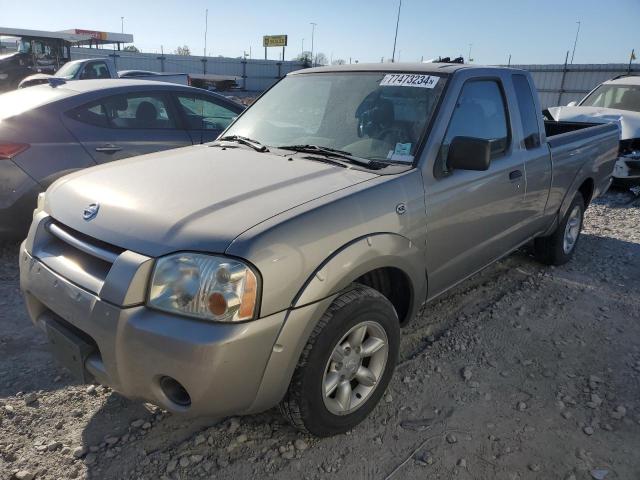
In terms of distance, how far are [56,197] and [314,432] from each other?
1.80 m

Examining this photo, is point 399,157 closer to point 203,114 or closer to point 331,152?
point 331,152

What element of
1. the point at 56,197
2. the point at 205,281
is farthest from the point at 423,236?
the point at 56,197

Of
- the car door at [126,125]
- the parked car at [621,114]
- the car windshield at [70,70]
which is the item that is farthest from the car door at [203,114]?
the car windshield at [70,70]

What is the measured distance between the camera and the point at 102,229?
221 centimetres

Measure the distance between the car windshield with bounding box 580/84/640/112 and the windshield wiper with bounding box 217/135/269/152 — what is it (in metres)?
8.98

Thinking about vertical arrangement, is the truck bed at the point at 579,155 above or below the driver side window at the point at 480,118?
below

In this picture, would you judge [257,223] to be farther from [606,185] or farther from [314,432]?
[606,185]

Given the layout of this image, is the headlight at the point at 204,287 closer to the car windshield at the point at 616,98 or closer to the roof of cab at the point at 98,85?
the roof of cab at the point at 98,85

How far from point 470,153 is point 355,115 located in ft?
2.58

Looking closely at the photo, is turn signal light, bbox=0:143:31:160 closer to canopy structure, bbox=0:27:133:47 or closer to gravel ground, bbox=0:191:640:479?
gravel ground, bbox=0:191:640:479

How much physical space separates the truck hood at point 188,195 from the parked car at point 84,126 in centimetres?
179

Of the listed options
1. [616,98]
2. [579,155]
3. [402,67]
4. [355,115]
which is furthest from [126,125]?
[616,98]

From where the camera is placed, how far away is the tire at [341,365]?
2.23m

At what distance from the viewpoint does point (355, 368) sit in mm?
2516
